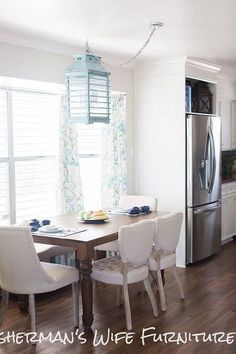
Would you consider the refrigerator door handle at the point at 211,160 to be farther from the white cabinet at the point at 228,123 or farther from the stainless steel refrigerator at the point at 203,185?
the white cabinet at the point at 228,123

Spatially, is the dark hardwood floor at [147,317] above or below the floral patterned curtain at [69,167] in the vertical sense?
below

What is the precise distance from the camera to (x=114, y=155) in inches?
221

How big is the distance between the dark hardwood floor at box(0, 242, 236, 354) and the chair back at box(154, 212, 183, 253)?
1.82ft

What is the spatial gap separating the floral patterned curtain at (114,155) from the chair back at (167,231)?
5.06 ft

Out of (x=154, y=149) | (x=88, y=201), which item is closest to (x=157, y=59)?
(x=154, y=149)

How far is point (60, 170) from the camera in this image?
4930 millimetres

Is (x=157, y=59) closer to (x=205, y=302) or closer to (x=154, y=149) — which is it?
(x=154, y=149)

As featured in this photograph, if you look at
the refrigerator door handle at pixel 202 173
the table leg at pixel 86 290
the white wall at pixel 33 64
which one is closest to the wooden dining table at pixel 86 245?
the table leg at pixel 86 290

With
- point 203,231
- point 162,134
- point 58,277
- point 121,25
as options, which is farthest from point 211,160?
point 58,277

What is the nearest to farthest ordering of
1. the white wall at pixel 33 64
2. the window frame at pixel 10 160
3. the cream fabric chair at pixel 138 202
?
the white wall at pixel 33 64 < the window frame at pixel 10 160 < the cream fabric chair at pixel 138 202

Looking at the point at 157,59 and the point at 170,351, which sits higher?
the point at 157,59

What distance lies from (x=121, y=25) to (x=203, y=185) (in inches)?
96.8

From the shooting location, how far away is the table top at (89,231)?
3.53 meters

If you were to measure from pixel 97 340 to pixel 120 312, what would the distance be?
0.60 m
